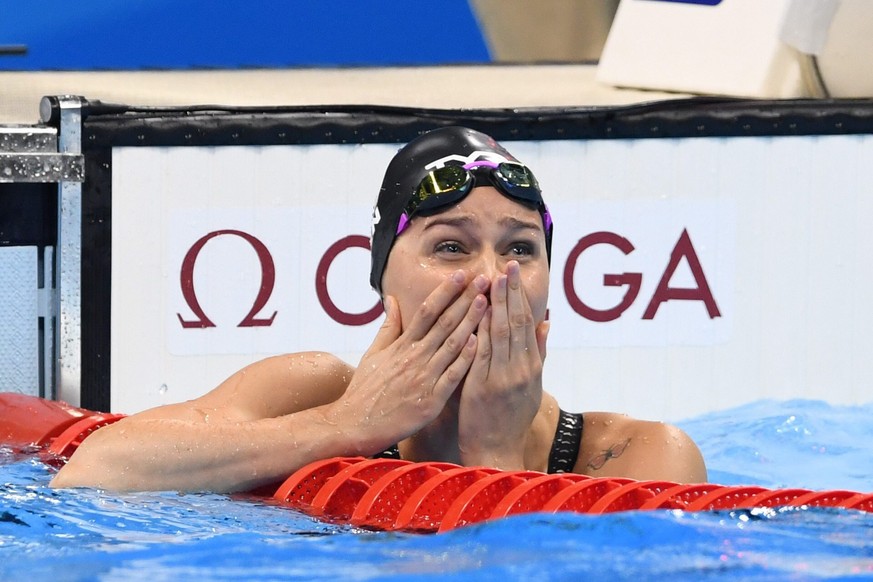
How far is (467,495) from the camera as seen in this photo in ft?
6.34

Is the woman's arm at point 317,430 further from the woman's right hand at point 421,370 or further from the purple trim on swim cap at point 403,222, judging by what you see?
the purple trim on swim cap at point 403,222

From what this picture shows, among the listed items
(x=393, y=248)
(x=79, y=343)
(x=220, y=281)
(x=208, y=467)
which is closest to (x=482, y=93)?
(x=220, y=281)

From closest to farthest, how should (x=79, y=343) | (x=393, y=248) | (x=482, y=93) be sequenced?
(x=393, y=248), (x=79, y=343), (x=482, y=93)

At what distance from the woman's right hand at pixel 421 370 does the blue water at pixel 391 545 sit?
0.22 meters

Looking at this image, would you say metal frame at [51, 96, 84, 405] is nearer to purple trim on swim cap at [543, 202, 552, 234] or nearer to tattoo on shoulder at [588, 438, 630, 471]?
purple trim on swim cap at [543, 202, 552, 234]

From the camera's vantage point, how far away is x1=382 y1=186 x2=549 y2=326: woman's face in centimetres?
221

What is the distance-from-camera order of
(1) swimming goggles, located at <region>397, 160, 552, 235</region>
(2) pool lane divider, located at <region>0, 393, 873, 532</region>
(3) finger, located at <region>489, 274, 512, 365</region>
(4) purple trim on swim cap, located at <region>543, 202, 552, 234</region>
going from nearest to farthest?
(2) pool lane divider, located at <region>0, 393, 873, 532</region> < (3) finger, located at <region>489, 274, 512, 365</region> < (1) swimming goggles, located at <region>397, 160, 552, 235</region> < (4) purple trim on swim cap, located at <region>543, 202, 552, 234</region>

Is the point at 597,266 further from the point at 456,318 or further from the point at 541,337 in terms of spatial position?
the point at 456,318

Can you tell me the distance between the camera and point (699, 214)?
152 inches

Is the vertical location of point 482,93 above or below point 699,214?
above

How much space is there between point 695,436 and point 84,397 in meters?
1.71

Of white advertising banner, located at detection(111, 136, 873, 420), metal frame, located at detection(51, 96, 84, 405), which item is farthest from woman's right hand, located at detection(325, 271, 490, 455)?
metal frame, located at detection(51, 96, 84, 405)

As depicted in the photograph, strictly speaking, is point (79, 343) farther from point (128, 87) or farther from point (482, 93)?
point (482, 93)

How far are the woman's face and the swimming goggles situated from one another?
0.01 meters
